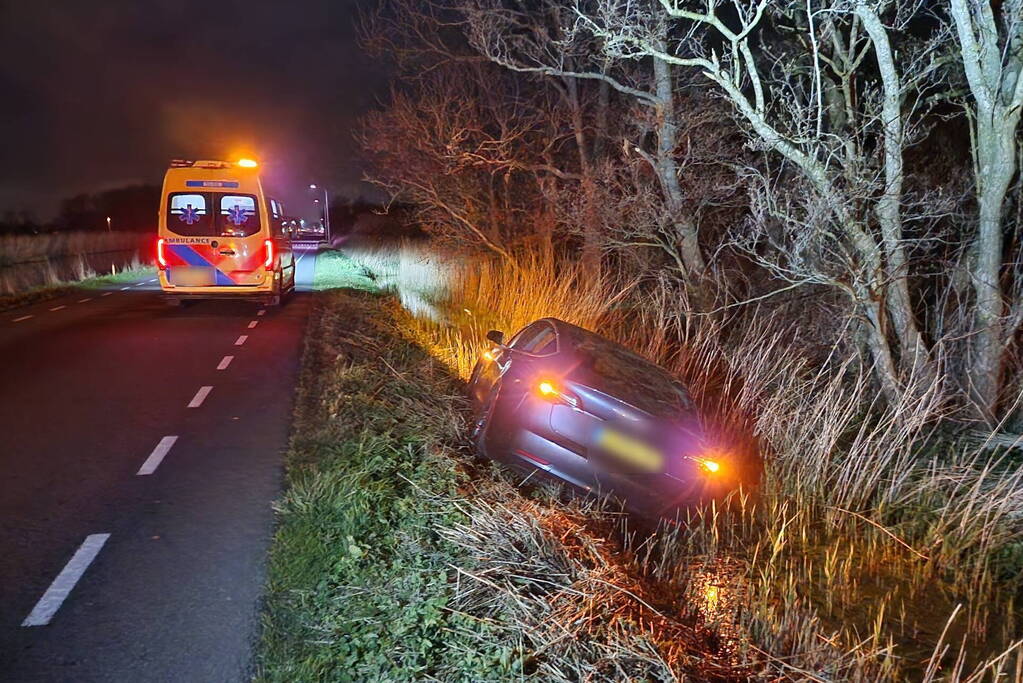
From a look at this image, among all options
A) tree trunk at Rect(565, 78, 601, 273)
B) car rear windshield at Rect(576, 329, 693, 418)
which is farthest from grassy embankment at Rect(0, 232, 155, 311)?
car rear windshield at Rect(576, 329, 693, 418)

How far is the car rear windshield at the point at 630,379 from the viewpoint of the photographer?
622cm

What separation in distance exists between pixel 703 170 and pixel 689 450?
8.23m

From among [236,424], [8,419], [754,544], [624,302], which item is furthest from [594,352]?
[624,302]

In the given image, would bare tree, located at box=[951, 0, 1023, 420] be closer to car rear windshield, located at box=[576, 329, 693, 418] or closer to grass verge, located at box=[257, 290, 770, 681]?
car rear windshield, located at box=[576, 329, 693, 418]

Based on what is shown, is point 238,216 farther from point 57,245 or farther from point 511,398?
point 57,245

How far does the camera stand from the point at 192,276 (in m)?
16.3

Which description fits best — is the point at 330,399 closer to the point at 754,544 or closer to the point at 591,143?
the point at 754,544

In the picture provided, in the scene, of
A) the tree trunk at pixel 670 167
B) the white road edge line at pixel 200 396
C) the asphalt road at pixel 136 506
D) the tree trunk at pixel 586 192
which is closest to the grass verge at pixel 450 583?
the asphalt road at pixel 136 506

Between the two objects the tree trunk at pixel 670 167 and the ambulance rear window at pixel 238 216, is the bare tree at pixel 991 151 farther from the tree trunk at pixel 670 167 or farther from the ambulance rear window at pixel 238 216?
the ambulance rear window at pixel 238 216

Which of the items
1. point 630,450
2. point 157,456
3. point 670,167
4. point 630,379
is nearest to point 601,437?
point 630,450

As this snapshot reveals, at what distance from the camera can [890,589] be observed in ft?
20.3

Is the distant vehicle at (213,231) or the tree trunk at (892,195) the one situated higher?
the tree trunk at (892,195)

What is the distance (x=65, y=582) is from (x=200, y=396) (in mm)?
5113

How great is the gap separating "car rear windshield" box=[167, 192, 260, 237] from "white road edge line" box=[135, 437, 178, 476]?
29.6 feet
